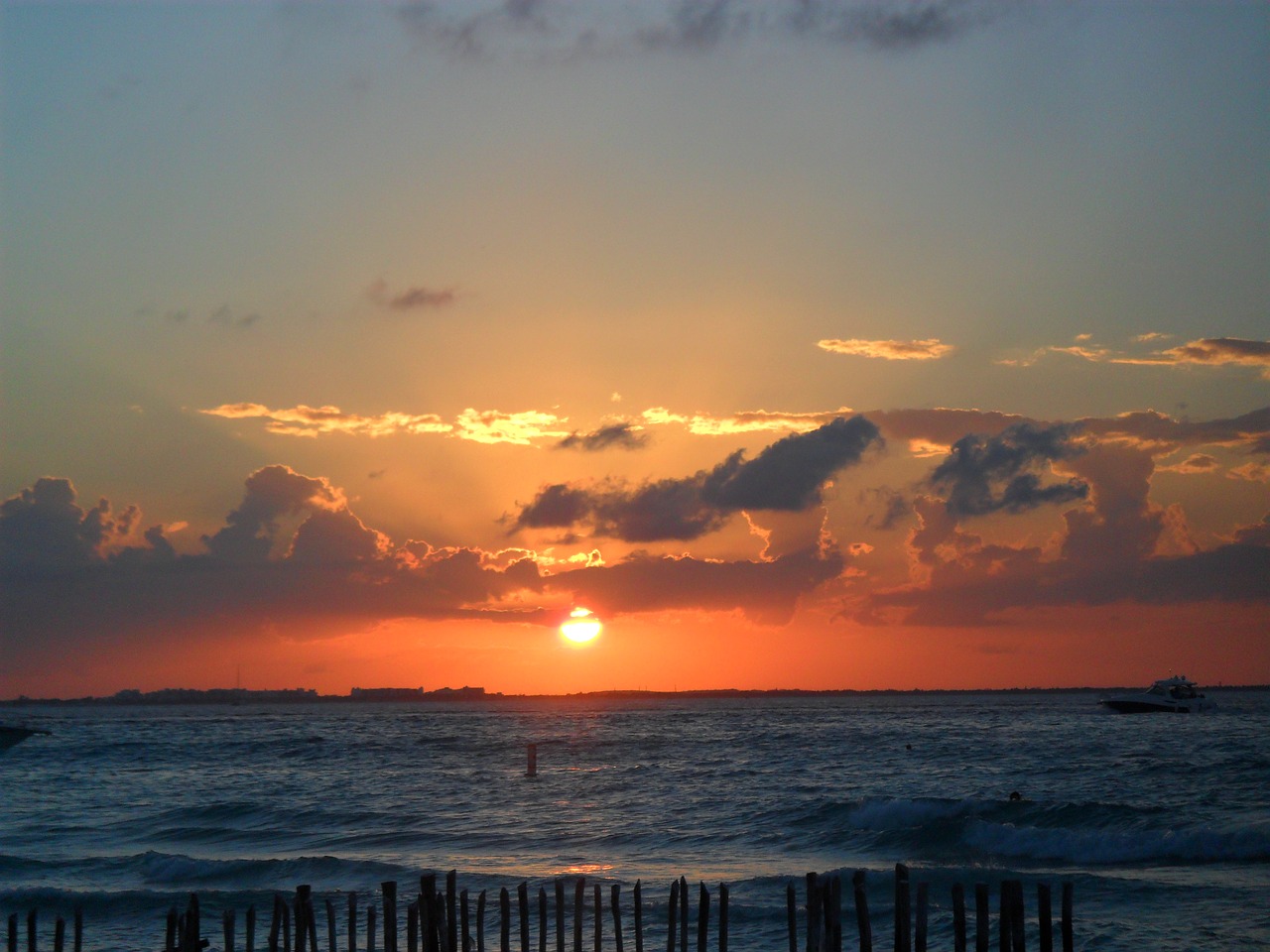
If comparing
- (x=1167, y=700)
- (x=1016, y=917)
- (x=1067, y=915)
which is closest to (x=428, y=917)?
(x=1016, y=917)

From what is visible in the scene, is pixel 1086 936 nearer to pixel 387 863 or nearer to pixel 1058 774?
pixel 387 863

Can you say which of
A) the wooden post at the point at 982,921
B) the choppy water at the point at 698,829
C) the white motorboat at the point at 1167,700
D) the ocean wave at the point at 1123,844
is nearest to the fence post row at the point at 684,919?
the wooden post at the point at 982,921

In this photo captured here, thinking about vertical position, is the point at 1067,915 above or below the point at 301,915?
above

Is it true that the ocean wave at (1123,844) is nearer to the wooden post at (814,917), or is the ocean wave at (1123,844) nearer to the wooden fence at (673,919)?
the wooden fence at (673,919)

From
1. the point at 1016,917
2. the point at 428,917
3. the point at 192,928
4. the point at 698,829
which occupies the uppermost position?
the point at 1016,917

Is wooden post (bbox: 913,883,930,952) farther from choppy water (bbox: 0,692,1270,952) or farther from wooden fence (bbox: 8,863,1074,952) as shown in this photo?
choppy water (bbox: 0,692,1270,952)

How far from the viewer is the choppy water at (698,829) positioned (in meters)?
28.0

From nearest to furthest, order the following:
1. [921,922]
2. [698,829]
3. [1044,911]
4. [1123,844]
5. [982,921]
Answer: [982,921] → [1044,911] → [921,922] → [1123,844] → [698,829]

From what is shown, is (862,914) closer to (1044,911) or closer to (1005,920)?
(1005,920)

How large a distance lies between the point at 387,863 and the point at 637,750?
49.9m

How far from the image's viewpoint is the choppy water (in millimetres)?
28000

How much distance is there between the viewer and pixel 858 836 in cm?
3994

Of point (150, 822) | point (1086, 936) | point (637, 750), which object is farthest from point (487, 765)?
point (1086, 936)

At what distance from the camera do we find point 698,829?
137 feet
